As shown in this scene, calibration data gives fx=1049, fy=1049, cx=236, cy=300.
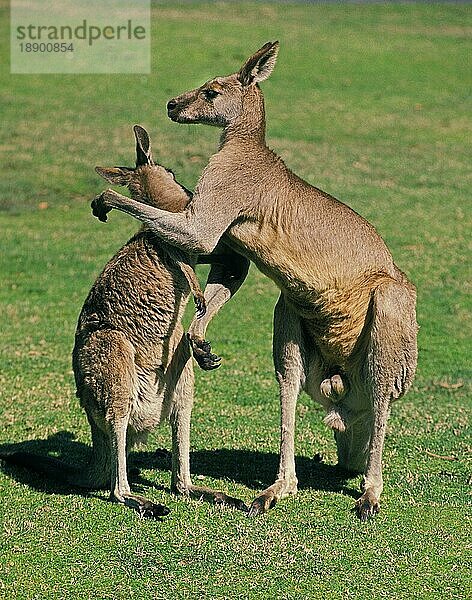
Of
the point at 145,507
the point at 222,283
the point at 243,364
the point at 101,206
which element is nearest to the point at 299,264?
the point at 222,283

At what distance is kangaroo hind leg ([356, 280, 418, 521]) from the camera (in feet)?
16.4

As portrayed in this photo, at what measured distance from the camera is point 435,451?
5992 millimetres

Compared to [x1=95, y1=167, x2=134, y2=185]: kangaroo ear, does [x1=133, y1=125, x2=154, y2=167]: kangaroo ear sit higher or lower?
higher

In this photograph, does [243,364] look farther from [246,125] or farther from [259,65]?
[259,65]

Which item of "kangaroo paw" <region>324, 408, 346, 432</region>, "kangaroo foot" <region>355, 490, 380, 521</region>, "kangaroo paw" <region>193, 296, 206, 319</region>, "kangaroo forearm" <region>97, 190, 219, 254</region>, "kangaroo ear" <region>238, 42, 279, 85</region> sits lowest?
"kangaroo foot" <region>355, 490, 380, 521</region>

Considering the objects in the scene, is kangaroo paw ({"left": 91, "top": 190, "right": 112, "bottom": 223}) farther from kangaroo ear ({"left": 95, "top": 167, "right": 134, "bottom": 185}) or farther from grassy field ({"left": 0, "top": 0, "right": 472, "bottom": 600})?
grassy field ({"left": 0, "top": 0, "right": 472, "bottom": 600})

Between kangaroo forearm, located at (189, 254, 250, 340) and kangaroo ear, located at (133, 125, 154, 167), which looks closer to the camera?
kangaroo ear, located at (133, 125, 154, 167)

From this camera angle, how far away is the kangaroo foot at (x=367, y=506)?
4891 millimetres

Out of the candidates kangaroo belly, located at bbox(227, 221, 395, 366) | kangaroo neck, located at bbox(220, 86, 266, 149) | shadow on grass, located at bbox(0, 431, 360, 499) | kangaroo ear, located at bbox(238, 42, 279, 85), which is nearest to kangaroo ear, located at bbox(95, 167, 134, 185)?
kangaroo neck, located at bbox(220, 86, 266, 149)

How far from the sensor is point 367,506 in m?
4.93

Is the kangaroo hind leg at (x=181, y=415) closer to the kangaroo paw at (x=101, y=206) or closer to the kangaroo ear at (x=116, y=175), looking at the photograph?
the kangaroo paw at (x=101, y=206)

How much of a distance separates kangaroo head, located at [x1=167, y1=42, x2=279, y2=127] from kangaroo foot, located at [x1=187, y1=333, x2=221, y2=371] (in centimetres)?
108

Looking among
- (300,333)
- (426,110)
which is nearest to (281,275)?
(300,333)

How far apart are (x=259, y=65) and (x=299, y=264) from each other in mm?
976
